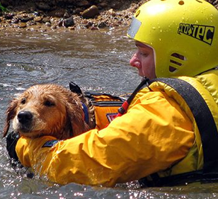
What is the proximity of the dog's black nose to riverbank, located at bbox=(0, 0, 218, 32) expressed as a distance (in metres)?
8.32

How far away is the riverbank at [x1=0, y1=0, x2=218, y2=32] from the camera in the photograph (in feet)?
41.7

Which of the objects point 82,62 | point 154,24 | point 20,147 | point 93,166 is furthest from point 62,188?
point 82,62

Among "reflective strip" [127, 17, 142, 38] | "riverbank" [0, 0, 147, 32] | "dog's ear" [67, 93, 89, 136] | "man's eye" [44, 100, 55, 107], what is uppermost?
"reflective strip" [127, 17, 142, 38]

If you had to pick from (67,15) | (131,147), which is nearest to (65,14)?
(67,15)

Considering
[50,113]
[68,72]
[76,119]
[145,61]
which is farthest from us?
[68,72]

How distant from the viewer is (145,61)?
14.6 ft

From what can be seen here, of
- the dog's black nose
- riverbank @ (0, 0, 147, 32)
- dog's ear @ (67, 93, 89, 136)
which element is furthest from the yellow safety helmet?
Answer: riverbank @ (0, 0, 147, 32)

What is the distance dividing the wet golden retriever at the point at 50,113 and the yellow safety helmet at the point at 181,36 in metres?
0.92

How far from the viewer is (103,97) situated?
17.8 ft

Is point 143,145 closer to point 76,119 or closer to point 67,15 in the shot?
point 76,119

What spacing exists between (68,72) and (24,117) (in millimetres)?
4395

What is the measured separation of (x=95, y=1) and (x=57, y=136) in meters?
9.40

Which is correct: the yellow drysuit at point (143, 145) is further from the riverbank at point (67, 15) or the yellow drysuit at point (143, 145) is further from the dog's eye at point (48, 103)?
the riverbank at point (67, 15)

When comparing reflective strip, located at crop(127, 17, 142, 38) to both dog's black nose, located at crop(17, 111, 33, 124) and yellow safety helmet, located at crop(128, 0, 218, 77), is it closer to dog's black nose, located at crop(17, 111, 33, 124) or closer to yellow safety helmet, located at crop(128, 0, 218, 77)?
yellow safety helmet, located at crop(128, 0, 218, 77)
